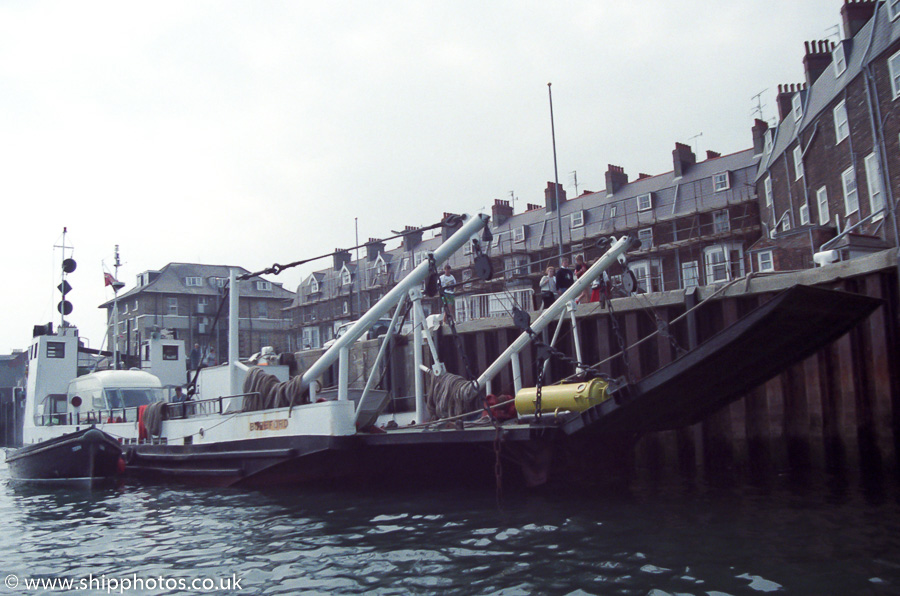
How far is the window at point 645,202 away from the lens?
46531mm

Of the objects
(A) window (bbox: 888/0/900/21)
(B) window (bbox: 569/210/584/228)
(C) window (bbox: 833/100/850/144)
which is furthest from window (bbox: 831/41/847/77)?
(B) window (bbox: 569/210/584/228)

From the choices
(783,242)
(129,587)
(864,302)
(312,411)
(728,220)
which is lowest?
(129,587)

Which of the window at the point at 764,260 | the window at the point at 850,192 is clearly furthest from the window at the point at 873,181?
the window at the point at 764,260

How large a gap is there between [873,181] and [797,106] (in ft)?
29.8

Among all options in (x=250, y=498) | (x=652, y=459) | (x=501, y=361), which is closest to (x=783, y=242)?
(x=652, y=459)

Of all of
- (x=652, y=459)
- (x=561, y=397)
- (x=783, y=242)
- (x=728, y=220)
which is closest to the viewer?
(x=561, y=397)

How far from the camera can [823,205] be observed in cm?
2939

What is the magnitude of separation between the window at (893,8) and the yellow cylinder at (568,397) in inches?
828

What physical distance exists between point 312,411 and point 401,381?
21.1 ft

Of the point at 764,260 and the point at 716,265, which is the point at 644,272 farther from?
the point at 764,260

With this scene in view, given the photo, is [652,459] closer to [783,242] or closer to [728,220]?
[783,242]

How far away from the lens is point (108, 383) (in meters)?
20.2

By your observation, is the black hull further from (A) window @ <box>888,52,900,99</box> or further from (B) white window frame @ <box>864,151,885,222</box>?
(A) window @ <box>888,52,900,99</box>

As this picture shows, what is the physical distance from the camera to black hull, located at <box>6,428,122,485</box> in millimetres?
16438
